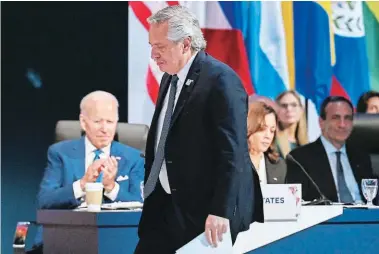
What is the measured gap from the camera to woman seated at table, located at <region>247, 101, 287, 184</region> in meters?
5.18

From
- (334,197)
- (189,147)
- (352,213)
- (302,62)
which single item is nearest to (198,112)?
(189,147)

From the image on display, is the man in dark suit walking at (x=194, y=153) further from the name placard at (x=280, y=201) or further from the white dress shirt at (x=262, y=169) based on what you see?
the white dress shirt at (x=262, y=169)

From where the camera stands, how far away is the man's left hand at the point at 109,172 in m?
4.35

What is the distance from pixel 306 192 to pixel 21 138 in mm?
2356

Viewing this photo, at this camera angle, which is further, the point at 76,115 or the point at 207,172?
the point at 76,115

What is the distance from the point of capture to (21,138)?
6.43 meters

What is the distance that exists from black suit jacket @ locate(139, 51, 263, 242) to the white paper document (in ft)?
0.13

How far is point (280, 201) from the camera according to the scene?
12.1ft

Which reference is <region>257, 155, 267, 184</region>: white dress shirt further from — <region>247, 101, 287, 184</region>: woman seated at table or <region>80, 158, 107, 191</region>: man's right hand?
<region>80, 158, 107, 191</region>: man's right hand

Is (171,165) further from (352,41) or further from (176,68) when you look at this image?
(352,41)

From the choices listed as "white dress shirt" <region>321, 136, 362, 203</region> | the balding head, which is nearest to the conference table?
the balding head

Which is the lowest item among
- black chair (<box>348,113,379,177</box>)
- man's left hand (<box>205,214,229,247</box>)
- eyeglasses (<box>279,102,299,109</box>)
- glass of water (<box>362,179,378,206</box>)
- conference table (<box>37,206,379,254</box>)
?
conference table (<box>37,206,379,254</box>)

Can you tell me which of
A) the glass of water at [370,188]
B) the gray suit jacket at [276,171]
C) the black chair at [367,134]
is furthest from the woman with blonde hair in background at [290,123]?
the glass of water at [370,188]

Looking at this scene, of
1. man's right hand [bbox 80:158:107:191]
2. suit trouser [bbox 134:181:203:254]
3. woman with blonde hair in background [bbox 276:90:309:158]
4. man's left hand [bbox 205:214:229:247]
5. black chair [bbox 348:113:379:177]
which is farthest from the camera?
woman with blonde hair in background [bbox 276:90:309:158]
